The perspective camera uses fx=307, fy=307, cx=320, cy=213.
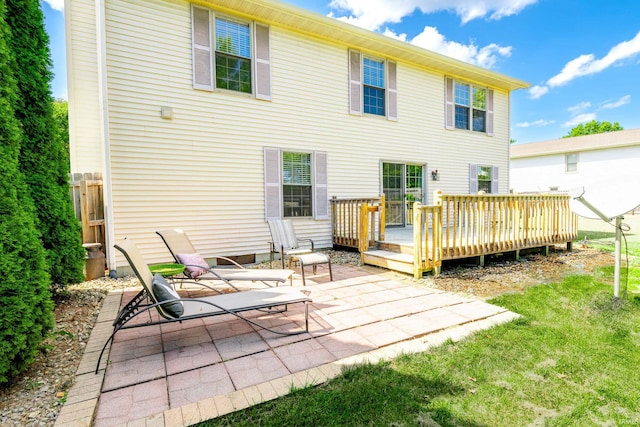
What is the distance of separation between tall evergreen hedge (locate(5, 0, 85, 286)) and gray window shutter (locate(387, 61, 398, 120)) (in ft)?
23.7

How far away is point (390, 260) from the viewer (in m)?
5.50

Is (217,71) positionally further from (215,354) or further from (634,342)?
(634,342)

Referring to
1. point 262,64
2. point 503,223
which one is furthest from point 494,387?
point 262,64

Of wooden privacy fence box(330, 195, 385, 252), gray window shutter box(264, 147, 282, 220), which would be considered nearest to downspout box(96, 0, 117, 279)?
gray window shutter box(264, 147, 282, 220)

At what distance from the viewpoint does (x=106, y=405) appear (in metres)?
1.94

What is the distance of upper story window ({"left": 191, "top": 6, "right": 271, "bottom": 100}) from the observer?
6.09m

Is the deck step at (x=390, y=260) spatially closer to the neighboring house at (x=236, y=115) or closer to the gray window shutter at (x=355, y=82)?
the neighboring house at (x=236, y=115)

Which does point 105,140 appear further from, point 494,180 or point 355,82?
point 494,180

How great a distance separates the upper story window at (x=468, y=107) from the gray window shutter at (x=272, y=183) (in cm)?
593

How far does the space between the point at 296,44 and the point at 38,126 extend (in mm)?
5375

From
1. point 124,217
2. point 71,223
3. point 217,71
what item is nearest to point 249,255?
point 124,217

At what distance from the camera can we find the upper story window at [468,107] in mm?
9727

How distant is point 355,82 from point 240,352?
7276mm

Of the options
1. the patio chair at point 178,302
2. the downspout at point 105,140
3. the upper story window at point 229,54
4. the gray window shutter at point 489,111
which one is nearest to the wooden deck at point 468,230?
the patio chair at point 178,302
